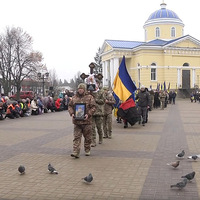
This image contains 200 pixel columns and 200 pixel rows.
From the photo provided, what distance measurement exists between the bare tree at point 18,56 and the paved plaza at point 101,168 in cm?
3645

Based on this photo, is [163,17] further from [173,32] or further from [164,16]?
[173,32]

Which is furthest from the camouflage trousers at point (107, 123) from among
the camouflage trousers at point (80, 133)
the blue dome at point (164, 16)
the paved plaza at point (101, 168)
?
the blue dome at point (164, 16)

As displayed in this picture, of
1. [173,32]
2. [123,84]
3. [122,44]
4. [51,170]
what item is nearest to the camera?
[51,170]

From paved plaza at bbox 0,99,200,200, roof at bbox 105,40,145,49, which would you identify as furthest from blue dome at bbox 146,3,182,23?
paved plaza at bbox 0,99,200,200

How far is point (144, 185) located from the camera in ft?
18.6

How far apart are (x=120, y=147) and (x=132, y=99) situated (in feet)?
14.1

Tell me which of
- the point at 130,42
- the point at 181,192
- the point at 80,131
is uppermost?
the point at 130,42

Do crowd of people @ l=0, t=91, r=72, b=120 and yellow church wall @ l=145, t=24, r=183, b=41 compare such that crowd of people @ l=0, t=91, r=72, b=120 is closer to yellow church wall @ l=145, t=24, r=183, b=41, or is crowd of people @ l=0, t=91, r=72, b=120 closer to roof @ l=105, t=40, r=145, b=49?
roof @ l=105, t=40, r=145, b=49

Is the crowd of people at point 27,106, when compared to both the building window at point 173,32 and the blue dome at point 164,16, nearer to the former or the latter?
the building window at point 173,32

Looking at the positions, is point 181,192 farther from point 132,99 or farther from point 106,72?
point 106,72

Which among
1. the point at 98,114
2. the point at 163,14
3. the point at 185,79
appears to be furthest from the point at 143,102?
the point at 163,14

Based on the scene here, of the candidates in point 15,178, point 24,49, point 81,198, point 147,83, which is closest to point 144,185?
point 81,198

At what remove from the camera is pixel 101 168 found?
684 cm

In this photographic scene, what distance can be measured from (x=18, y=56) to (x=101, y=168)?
136 feet
